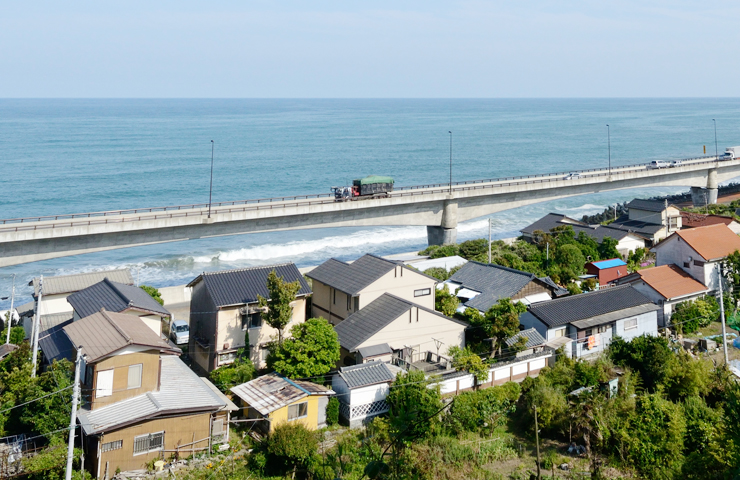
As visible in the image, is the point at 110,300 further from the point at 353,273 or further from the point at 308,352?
the point at 353,273

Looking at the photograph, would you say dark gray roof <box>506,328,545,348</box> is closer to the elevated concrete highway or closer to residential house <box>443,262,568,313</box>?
residential house <box>443,262,568,313</box>

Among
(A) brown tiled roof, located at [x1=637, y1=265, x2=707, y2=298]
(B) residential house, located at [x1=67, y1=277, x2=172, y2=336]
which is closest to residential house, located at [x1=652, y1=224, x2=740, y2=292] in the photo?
(A) brown tiled roof, located at [x1=637, y1=265, x2=707, y2=298]

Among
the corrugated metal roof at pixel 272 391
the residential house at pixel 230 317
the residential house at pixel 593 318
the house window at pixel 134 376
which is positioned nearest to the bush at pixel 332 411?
the corrugated metal roof at pixel 272 391

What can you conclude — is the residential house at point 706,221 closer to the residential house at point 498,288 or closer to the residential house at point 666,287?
the residential house at point 666,287

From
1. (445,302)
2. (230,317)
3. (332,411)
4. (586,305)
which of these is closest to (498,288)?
(445,302)

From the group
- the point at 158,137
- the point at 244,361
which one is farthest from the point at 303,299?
the point at 158,137
